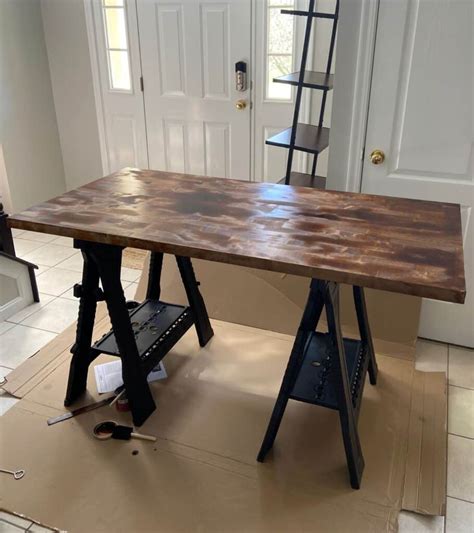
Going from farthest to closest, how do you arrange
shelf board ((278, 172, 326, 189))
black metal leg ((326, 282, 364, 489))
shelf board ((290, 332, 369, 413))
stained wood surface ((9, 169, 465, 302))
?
shelf board ((278, 172, 326, 189)) < shelf board ((290, 332, 369, 413)) < black metal leg ((326, 282, 364, 489)) < stained wood surface ((9, 169, 465, 302))

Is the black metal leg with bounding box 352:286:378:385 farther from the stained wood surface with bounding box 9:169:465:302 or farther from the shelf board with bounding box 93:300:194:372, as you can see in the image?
the shelf board with bounding box 93:300:194:372

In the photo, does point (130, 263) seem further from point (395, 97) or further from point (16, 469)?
point (395, 97)

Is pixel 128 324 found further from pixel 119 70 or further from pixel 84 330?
pixel 119 70

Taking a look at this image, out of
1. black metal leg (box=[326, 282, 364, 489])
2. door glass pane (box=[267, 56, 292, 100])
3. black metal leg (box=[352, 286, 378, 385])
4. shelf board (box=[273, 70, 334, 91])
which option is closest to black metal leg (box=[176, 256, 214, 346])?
black metal leg (box=[352, 286, 378, 385])

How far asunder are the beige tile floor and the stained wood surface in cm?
84

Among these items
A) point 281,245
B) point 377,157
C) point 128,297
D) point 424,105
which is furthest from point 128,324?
point 424,105

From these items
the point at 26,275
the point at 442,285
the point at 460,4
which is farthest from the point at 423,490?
the point at 26,275

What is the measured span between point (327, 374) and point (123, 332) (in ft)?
2.41

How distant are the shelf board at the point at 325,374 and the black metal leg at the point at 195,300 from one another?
607mm

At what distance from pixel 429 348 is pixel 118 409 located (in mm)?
1483

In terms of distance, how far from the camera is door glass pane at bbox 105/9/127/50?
3639 mm

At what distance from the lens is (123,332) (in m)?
1.80

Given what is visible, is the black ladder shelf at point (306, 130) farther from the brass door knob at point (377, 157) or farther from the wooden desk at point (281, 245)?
the wooden desk at point (281, 245)

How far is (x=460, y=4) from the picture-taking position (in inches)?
75.1
